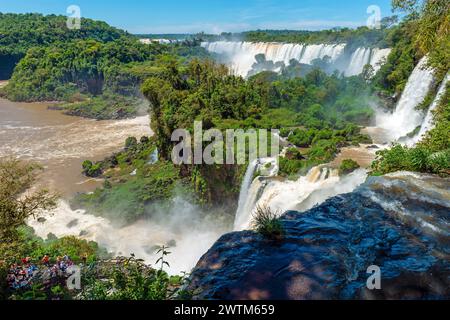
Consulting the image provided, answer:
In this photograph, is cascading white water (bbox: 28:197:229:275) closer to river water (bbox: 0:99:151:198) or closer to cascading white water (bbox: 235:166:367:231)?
cascading white water (bbox: 235:166:367:231)

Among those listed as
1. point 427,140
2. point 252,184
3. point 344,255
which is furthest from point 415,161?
point 252,184

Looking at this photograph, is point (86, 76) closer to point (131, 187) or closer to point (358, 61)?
point (358, 61)

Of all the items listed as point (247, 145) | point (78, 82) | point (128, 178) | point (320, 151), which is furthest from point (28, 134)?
point (320, 151)

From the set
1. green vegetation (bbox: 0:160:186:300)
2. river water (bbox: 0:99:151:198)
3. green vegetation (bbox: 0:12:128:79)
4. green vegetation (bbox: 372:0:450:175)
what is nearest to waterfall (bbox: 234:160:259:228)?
green vegetation (bbox: 372:0:450:175)

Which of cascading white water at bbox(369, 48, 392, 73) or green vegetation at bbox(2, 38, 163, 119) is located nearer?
cascading white water at bbox(369, 48, 392, 73)

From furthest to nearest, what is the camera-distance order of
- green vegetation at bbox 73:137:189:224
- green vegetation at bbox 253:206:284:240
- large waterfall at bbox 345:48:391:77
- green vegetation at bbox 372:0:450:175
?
large waterfall at bbox 345:48:391:77
green vegetation at bbox 73:137:189:224
green vegetation at bbox 372:0:450:175
green vegetation at bbox 253:206:284:240

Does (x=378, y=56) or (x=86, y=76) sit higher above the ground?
(x=378, y=56)

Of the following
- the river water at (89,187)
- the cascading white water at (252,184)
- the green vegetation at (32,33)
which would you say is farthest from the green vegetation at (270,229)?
the green vegetation at (32,33)

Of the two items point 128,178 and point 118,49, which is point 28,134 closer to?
point 128,178
